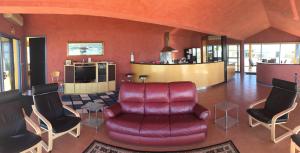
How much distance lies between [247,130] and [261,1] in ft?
17.5

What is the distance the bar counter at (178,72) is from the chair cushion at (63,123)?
4.86m

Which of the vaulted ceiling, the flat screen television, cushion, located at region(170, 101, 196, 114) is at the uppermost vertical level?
the vaulted ceiling

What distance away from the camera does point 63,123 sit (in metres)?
4.02

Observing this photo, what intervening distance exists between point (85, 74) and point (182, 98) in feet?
17.7

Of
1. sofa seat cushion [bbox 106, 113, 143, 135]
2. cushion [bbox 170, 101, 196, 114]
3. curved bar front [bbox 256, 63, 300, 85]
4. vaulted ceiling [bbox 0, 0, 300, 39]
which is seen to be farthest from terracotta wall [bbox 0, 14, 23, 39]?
curved bar front [bbox 256, 63, 300, 85]

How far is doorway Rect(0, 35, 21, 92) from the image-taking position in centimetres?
710

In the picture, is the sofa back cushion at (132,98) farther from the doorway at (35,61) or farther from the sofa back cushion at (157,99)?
the doorway at (35,61)

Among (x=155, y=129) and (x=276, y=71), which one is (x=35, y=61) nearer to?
(x=155, y=129)

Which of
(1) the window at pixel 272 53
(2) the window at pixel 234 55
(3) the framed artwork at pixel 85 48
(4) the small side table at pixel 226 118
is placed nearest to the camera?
(4) the small side table at pixel 226 118

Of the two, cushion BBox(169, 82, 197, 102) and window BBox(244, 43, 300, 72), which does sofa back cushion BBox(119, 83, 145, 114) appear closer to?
cushion BBox(169, 82, 197, 102)

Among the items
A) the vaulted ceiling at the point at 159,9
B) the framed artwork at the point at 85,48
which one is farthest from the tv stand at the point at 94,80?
the vaulted ceiling at the point at 159,9

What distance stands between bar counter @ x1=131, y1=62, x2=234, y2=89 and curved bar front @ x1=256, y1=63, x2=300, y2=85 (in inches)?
101

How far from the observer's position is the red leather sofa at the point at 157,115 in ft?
12.4

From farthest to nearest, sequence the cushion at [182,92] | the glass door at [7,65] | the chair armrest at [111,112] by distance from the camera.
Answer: the glass door at [7,65], the cushion at [182,92], the chair armrest at [111,112]
